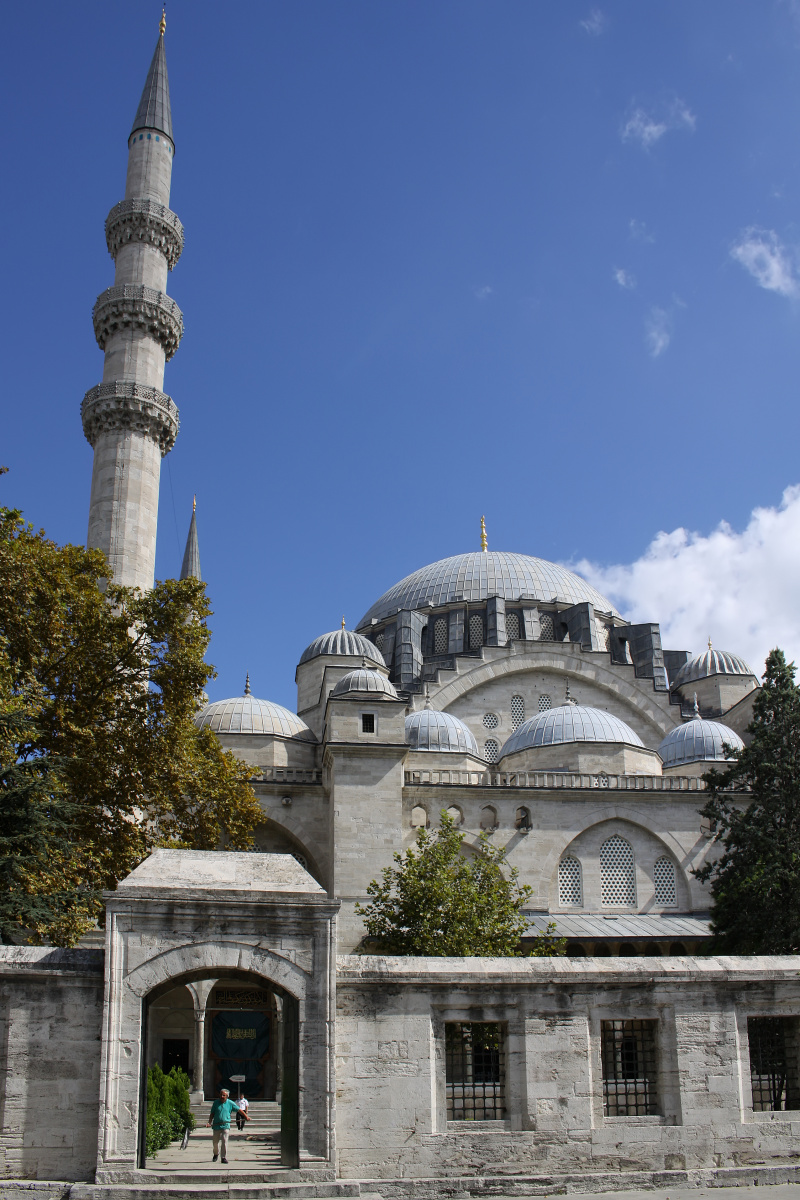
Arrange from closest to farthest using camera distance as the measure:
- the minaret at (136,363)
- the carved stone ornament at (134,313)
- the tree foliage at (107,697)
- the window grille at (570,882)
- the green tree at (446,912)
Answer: the tree foliage at (107,697) < the green tree at (446,912) < the window grille at (570,882) < the minaret at (136,363) < the carved stone ornament at (134,313)

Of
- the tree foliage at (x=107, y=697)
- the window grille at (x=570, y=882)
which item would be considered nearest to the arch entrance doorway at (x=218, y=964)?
the tree foliage at (x=107, y=697)

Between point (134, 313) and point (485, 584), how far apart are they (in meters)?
15.6

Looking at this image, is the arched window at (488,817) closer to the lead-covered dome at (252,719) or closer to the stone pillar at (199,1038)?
the lead-covered dome at (252,719)

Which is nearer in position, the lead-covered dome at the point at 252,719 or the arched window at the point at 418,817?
the arched window at the point at 418,817

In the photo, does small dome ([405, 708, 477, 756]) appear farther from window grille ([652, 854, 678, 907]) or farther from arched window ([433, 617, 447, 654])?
arched window ([433, 617, 447, 654])

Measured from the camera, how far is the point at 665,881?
2484cm

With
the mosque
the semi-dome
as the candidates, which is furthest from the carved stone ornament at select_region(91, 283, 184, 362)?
the mosque

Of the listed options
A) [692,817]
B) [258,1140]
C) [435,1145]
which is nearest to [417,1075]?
[435,1145]

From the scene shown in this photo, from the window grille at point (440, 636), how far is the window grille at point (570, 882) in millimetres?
10936

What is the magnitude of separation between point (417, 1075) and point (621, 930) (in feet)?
49.4

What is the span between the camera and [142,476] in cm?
2502

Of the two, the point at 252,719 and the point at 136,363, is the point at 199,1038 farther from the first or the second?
the point at 136,363

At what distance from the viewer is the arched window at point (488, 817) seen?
24.2m

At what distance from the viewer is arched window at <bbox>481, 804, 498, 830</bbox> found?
24.2 m
